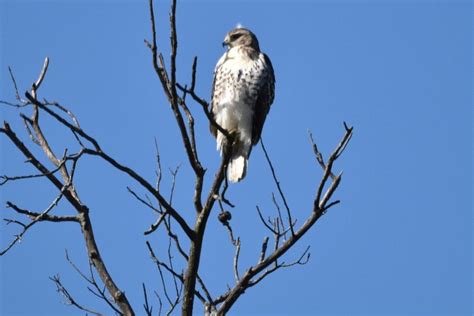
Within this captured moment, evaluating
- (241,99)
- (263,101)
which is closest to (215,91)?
(241,99)

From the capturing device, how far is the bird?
17.0 feet

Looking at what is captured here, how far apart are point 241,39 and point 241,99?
2.47ft

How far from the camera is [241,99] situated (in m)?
5.20

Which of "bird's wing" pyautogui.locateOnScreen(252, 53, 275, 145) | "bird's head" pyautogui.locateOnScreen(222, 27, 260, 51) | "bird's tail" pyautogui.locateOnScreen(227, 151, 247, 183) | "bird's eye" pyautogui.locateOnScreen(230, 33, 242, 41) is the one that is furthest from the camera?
"bird's eye" pyautogui.locateOnScreen(230, 33, 242, 41)

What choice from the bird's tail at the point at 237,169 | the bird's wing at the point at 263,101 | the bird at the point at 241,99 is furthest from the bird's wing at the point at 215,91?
the bird's tail at the point at 237,169

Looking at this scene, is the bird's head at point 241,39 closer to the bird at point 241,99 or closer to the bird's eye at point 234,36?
the bird's eye at point 234,36

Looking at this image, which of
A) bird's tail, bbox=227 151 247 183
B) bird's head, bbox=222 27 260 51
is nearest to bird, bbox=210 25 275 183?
bird's tail, bbox=227 151 247 183

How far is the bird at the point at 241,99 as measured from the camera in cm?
518

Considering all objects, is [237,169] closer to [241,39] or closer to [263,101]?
[263,101]

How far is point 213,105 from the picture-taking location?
17.6 feet

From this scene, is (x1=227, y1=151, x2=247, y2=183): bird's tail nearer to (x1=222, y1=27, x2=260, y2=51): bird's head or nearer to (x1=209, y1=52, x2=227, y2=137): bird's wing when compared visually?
(x1=209, y1=52, x2=227, y2=137): bird's wing

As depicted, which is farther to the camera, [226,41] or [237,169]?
Answer: [226,41]

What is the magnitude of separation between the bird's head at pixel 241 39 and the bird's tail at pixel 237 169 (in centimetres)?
108

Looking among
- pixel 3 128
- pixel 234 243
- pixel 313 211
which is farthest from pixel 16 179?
pixel 313 211
